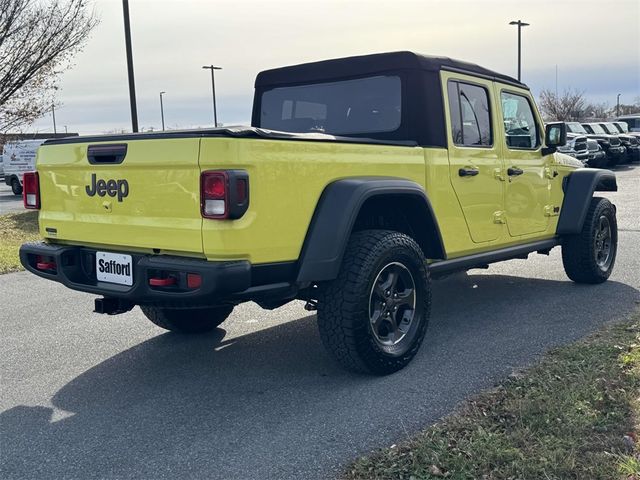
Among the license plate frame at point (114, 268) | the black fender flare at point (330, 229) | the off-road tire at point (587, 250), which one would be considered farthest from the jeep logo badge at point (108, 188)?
the off-road tire at point (587, 250)

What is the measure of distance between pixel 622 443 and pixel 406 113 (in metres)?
2.58

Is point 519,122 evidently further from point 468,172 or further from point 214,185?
point 214,185

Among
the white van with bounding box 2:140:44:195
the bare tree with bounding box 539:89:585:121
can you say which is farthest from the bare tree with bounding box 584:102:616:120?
the white van with bounding box 2:140:44:195

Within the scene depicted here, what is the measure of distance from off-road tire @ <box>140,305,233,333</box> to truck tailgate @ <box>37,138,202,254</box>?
3.45 ft

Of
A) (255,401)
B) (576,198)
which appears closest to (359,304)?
(255,401)

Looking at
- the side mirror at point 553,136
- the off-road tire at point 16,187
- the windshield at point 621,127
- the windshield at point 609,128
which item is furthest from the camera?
the windshield at point 621,127

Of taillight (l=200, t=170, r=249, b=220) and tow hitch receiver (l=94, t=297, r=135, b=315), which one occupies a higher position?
taillight (l=200, t=170, r=249, b=220)

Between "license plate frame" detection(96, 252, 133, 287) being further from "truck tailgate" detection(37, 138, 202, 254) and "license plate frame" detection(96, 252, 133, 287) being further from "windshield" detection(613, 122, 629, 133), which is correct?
"windshield" detection(613, 122, 629, 133)

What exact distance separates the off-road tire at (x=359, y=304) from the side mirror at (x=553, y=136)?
250 centimetres

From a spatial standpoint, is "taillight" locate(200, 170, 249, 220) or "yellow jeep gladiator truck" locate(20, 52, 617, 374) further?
"yellow jeep gladiator truck" locate(20, 52, 617, 374)

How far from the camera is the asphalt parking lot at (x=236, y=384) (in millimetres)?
3076

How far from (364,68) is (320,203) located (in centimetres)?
165

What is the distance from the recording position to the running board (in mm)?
4676

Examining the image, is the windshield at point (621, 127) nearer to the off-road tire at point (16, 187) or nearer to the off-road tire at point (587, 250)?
the off-road tire at point (16, 187)
